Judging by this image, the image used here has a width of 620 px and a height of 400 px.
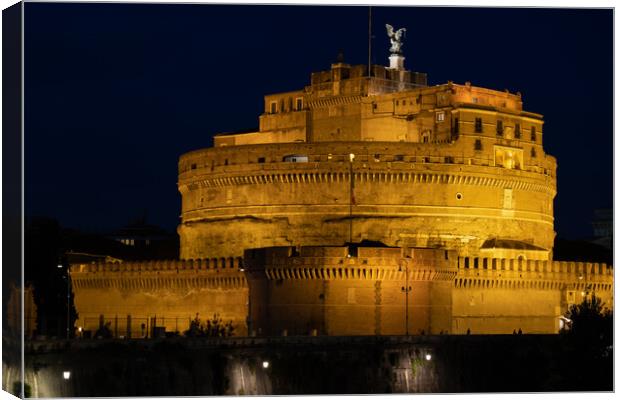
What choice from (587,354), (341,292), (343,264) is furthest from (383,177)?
(587,354)

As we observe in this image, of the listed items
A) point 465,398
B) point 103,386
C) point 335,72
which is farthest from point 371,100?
point 465,398

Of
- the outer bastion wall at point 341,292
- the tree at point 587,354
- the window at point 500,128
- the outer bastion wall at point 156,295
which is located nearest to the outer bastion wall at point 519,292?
the outer bastion wall at point 341,292

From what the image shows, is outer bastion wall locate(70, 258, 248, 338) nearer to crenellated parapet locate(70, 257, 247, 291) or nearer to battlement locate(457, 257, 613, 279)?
crenellated parapet locate(70, 257, 247, 291)

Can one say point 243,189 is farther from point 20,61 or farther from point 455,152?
point 20,61

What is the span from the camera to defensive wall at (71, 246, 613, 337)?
185ft

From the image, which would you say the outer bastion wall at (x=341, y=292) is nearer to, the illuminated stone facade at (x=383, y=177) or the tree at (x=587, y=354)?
the tree at (x=587, y=354)

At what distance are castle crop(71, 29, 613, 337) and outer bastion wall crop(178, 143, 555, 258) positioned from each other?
0.15 ft

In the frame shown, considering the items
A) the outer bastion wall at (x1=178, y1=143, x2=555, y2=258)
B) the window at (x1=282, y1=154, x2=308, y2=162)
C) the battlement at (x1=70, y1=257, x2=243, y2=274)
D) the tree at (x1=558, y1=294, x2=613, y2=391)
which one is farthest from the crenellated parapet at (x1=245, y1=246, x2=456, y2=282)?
the window at (x1=282, y1=154, x2=308, y2=162)

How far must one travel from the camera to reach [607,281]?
2518 inches

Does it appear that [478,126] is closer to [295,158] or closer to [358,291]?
[295,158]

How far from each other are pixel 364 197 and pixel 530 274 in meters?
6.21

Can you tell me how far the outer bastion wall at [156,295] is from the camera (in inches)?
2418

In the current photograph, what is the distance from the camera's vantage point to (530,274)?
203 ft

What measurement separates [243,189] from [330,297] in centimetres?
960
